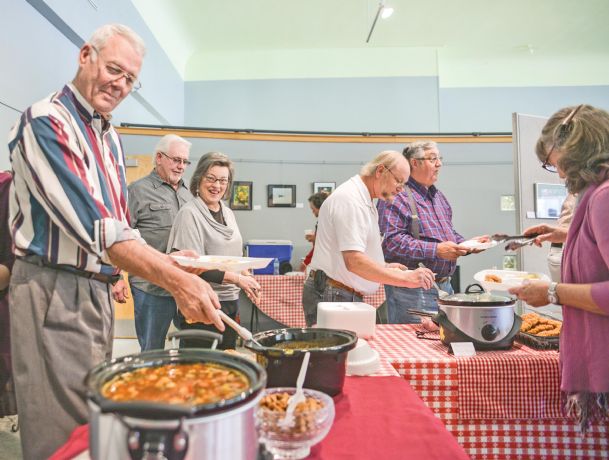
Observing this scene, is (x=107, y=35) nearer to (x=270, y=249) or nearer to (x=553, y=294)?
(x=553, y=294)

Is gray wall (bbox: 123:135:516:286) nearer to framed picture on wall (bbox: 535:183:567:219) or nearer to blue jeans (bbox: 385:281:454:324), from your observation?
framed picture on wall (bbox: 535:183:567:219)

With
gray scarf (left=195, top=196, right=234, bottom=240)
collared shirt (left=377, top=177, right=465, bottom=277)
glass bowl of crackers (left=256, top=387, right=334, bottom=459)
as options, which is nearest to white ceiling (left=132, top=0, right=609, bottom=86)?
gray scarf (left=195, top=196, right=234, bottom=240)

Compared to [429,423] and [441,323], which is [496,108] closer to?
[441,323]

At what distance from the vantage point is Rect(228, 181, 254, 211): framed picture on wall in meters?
5.72

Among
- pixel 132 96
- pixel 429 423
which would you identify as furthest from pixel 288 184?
pixel 429 423

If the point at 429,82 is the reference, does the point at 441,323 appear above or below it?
below

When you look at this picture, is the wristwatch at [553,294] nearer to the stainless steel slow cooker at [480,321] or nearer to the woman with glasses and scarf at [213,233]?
the stainless steel slow cooker at [480,321]

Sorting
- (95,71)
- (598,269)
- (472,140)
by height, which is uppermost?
(472,140)

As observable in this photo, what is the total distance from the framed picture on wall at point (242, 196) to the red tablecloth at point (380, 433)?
4.83m

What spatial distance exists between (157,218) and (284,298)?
81.8 inches

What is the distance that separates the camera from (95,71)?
3.84 ft

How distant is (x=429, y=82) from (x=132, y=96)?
487cm

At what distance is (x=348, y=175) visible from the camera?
19.1 ft

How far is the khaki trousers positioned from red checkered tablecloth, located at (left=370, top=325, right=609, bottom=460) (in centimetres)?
92
